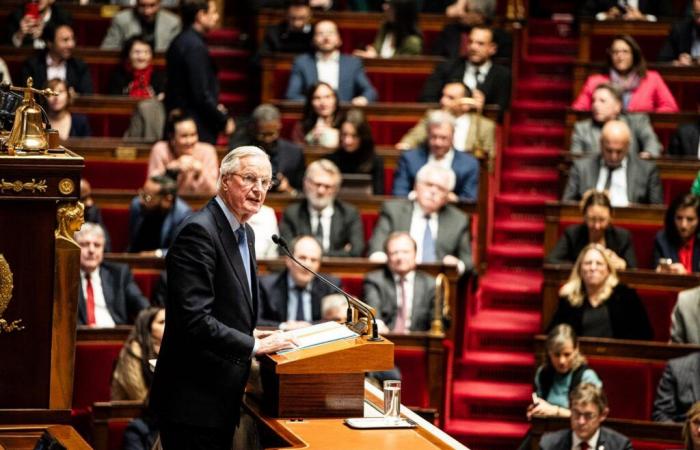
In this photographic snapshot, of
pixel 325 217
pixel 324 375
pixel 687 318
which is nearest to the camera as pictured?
pixel 324 375

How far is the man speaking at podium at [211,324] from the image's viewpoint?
292 cm

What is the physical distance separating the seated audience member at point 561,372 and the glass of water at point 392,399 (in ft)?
6.21

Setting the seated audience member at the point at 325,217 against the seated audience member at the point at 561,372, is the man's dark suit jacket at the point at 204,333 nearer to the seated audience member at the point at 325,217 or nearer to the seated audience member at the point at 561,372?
the seated audience member at the point at 561,372

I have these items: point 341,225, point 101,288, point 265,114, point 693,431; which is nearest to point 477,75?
point 265,114

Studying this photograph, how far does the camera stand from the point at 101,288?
5242 millimetres

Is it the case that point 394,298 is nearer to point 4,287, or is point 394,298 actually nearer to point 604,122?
point 604,122

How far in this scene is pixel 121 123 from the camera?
7.03 meters

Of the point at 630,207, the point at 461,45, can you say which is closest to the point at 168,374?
the point at 630,207

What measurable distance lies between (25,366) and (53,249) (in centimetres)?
25

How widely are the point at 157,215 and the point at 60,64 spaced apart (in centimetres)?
178

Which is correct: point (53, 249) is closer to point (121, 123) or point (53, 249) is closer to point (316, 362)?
point (316, 362)

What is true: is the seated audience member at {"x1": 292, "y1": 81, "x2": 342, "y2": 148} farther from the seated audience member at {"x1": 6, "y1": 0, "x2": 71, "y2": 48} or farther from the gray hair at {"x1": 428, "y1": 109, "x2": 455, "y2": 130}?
the seated audience member at {"x1": 6, "y1": 0, "x2": 71, "y2": 48}

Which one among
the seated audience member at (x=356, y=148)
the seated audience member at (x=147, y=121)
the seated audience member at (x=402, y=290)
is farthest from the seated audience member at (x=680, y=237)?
the seated audience member at (x=147, y=121)

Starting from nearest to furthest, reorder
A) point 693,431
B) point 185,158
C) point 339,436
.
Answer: point 339,436
point 693,431
point 185,158
